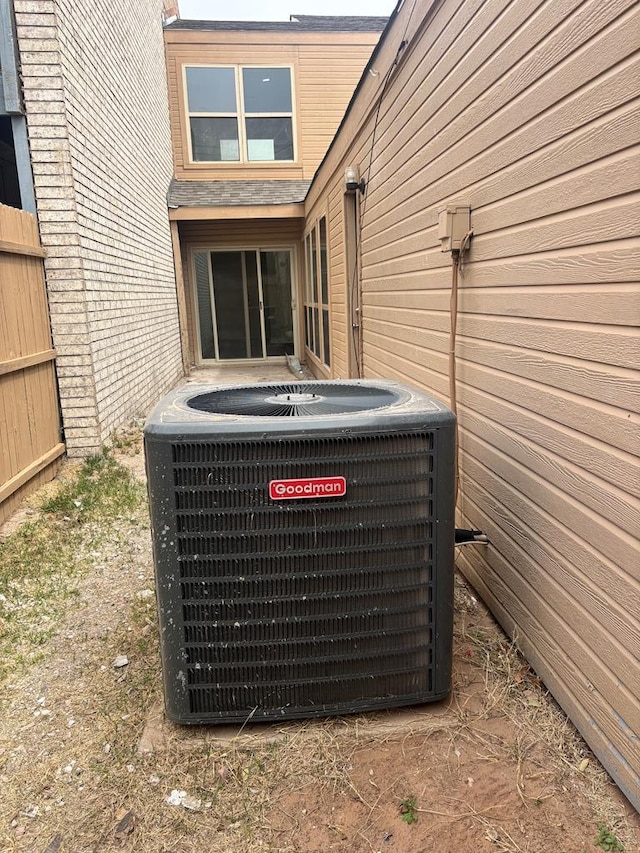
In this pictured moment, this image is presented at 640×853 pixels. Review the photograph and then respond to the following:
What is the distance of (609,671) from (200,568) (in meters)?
1.15

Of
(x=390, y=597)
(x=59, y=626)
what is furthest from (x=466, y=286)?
(x=59, y=626)

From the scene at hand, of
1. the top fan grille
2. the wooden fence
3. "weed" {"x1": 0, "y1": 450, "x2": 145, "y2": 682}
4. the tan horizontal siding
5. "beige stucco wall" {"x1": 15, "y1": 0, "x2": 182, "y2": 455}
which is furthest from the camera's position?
the tan horizontal siding

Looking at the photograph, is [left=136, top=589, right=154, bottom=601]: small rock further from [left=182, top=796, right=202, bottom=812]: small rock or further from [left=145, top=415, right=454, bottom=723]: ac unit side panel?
[left=182, top=796, right=202, bottom=812]: small rock

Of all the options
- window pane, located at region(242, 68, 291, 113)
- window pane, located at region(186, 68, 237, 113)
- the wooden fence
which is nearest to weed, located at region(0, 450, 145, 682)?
the wooden fence

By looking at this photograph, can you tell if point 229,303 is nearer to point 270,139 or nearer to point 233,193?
point 233,193

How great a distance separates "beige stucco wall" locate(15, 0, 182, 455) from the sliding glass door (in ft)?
11.4

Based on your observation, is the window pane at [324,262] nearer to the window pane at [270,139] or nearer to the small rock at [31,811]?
the window pane at [270,139]

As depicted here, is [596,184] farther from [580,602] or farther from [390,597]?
[390,597]

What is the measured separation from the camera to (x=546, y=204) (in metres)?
1.83

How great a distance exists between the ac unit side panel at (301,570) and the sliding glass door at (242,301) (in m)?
10.5

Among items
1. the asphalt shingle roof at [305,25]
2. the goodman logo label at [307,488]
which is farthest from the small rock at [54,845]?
the asphalt shingle roof at [305,25]

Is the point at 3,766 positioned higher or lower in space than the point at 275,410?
lower

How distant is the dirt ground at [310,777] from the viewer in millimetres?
1484

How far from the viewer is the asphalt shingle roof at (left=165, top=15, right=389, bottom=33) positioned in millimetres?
10578
